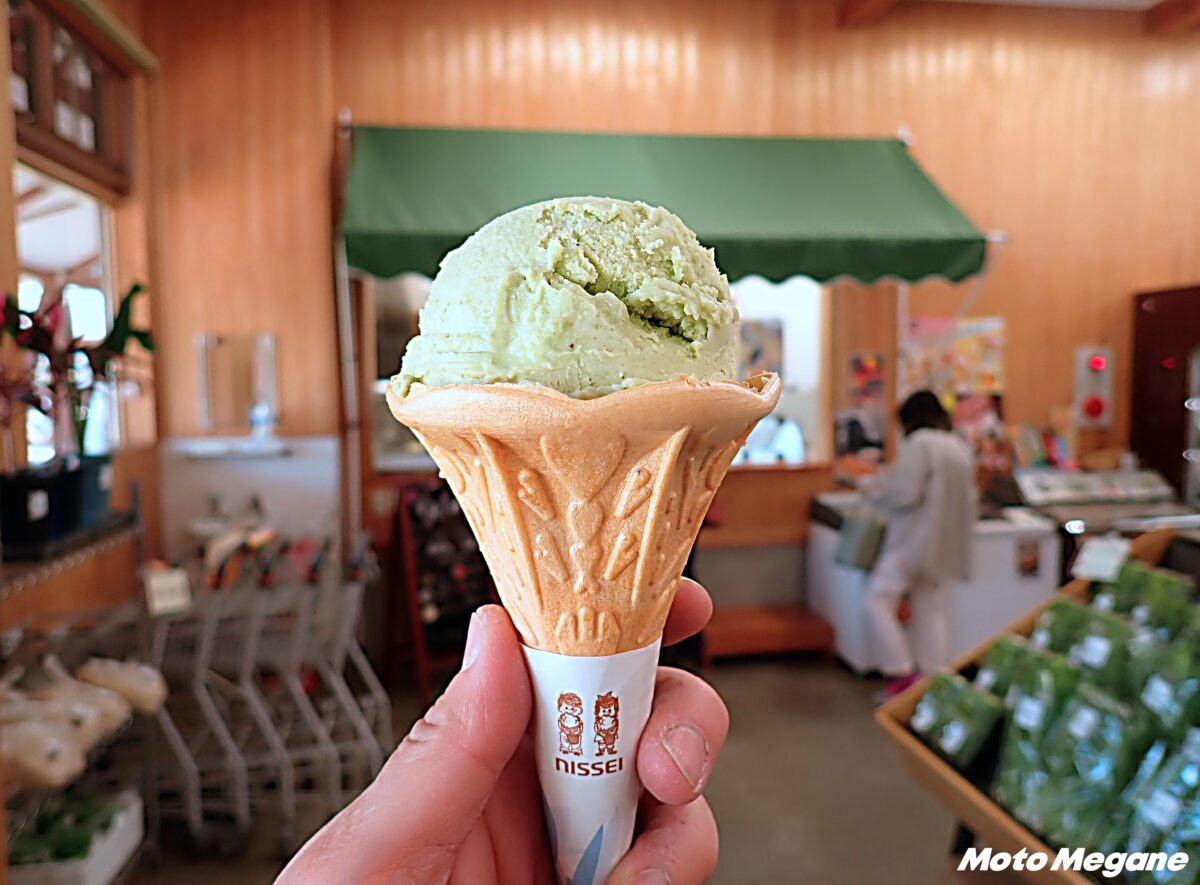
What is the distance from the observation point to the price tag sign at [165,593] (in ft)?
9.19

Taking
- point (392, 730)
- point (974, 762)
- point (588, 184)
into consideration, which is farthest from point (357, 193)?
point (974, 762)

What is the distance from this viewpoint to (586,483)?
2.98 ft

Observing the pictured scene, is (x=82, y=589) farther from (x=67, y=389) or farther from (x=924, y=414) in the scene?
(x=924, y=414)

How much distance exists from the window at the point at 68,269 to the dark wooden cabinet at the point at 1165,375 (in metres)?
6.36

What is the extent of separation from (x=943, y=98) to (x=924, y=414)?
255 cm

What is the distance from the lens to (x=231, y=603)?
120 inches

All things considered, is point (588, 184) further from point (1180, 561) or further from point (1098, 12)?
point (1098, 12)

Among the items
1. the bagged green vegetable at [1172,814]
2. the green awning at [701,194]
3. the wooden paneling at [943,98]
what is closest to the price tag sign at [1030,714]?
the bagged green vegetable at [1172,814]

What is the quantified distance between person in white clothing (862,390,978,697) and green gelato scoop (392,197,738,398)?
135 inches

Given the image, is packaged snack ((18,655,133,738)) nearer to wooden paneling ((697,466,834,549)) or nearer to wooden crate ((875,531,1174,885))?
wooden crate ((875,531,1174,885))

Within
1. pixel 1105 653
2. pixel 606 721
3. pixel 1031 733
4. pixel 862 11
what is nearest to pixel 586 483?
pixel 606 721

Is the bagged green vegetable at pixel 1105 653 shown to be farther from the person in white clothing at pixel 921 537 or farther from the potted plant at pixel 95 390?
the potted plant at pixel 95 390

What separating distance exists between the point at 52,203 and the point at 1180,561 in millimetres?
4677

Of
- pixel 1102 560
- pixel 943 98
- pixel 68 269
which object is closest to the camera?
pixel 1102 560
